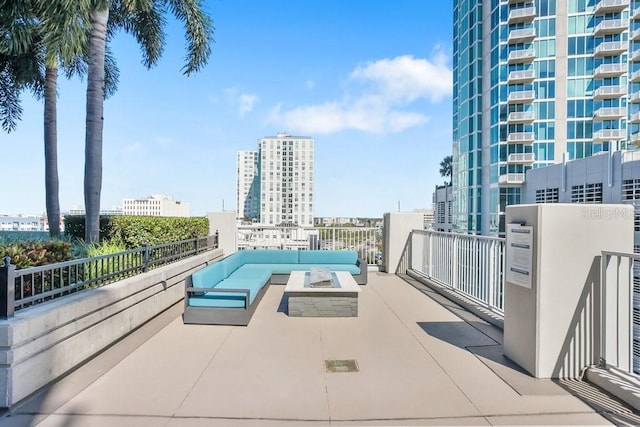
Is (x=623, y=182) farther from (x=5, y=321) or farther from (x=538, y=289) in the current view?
(x=5, y=321)

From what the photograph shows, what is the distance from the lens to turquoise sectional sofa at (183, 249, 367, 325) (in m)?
5.05

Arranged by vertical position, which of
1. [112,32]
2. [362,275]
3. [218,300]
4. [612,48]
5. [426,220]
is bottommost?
[362,275]

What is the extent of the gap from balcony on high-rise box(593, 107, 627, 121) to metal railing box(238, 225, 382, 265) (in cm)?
4282

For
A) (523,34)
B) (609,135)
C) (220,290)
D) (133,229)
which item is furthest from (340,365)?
(609,135)

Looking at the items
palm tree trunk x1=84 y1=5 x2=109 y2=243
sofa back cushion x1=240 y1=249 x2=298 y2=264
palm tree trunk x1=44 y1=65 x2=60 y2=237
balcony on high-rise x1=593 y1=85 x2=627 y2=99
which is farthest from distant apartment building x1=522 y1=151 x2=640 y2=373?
palm tree trunk x1=44 y1=65 x2=60 y2=237

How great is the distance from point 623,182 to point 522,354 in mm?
33970

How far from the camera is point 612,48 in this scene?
38.7 metres

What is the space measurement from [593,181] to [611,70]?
17040mm

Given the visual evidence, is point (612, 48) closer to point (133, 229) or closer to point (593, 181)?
point (593, 181)

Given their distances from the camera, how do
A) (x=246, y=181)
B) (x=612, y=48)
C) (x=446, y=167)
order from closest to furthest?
1. (x=612, y=48)
2. (x=446, y=167)
3. (x=246, y=181)

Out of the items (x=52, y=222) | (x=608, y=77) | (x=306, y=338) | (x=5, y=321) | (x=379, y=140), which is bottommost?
(x=306, y=338)

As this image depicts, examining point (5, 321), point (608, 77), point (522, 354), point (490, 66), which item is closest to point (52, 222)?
point (5, 321)

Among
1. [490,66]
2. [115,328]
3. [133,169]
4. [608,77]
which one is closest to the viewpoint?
[115,328]

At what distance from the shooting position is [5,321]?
Answer: 2.87 meters
